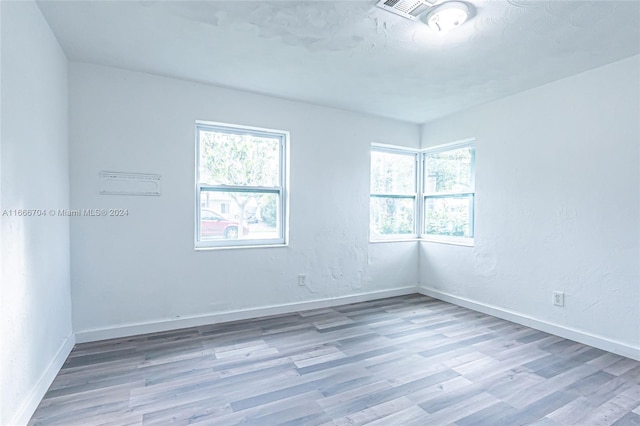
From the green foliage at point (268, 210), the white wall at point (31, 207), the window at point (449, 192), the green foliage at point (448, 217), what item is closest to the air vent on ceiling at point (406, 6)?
the white wall at point (31, 207)

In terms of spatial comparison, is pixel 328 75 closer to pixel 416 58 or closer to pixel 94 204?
pixel 416 58

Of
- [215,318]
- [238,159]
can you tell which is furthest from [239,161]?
[215,318]

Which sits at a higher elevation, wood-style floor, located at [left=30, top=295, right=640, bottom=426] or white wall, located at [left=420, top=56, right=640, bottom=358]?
white wall, located at [left=420, top=56, right=640, bottom=358]

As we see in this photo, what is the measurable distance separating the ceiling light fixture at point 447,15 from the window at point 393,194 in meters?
2.47

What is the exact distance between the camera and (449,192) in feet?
15.0

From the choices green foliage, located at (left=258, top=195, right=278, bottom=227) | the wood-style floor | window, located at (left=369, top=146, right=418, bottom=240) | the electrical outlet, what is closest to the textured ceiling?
green foliage, located at (left=258, top=195, right=278, bottom=227)

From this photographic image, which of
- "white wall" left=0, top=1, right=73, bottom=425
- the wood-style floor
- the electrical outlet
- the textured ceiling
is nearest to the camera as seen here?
"white wall" left=0, top=1, right=73, bottom=425

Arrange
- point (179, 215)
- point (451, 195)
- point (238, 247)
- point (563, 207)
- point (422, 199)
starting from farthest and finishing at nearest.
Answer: point (422, 199) → point (451, 195) → point (238, 247) → point (179, 215) → point (563, 207)

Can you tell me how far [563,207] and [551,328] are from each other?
1.21m

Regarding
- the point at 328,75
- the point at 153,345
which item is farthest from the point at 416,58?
the point at 153,345

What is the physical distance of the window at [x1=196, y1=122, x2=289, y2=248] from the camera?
3.60m

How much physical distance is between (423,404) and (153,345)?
7.55 ft

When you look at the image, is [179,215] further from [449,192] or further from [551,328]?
[551,328]

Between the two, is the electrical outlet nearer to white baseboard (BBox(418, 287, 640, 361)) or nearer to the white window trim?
white baseboard (BBox(418, 287, 640, 361))
